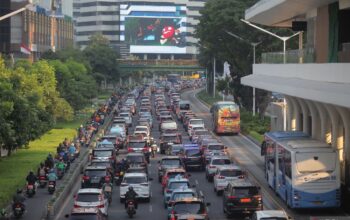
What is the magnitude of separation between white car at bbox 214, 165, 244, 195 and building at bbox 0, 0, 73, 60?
6236cm

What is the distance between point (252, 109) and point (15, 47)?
36987 mm

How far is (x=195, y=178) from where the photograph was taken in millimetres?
45219

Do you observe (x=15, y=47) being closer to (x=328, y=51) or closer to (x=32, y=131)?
(x=32, y=131)

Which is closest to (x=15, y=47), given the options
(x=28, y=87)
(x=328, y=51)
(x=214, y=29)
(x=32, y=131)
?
(x=214, y=29)

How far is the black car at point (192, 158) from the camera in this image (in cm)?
4741

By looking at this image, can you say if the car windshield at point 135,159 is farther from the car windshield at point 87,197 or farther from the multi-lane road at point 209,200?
the car windshield at point 87,197

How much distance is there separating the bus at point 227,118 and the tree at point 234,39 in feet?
43.5

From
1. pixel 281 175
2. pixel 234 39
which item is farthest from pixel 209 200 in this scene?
pixel 234 39

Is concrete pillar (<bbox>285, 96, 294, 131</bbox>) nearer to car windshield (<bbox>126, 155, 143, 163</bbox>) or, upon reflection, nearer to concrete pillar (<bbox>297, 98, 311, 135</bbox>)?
concrete pillar (<bbox>297, 98, 311, 135</bbox>)

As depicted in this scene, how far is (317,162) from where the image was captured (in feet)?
102

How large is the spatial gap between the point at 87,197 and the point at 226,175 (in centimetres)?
887

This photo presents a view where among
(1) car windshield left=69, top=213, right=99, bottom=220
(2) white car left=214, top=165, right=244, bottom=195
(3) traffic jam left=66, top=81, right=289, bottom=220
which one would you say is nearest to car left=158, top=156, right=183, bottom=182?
(3) traffic jam left=66, top=81, right=289, bottom=220

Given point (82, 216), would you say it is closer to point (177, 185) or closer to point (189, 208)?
point (189, 208)

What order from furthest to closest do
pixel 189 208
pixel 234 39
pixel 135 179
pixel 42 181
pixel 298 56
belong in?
pixel 234 39 < pixel 298 56 < pixel 42 181 < pixel 135 179 < pixel 189 208
